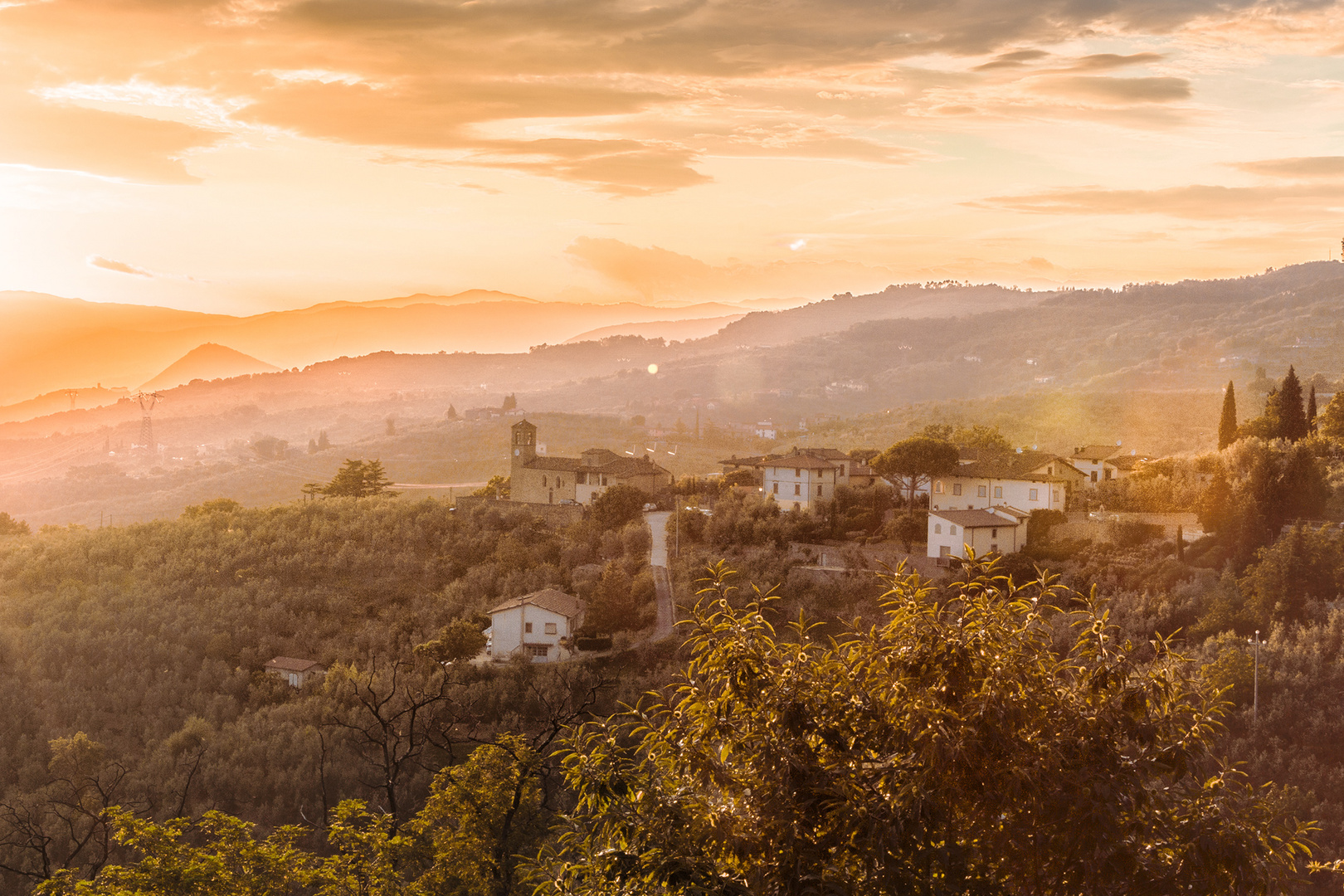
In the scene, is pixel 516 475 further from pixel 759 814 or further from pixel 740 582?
pixel 759 814

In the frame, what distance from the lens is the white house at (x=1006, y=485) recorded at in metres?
37.5

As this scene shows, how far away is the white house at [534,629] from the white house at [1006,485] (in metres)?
14.7

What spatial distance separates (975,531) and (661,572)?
468 inches

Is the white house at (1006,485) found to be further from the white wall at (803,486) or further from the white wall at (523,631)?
the white wall at (523,631)

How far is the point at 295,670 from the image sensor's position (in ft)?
118

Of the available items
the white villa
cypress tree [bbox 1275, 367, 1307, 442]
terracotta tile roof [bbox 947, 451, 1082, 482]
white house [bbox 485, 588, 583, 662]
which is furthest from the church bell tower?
cypress tree [bbox 1275, 367, 1307, 442]

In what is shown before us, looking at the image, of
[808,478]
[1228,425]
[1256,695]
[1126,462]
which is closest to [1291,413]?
[1228,425]

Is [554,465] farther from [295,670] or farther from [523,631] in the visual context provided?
[295,670]

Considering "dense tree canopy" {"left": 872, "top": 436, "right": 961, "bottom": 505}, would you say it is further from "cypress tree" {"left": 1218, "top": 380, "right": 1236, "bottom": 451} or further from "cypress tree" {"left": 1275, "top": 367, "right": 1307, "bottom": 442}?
"cypress tree" {"left": 1275, "top": 367, "right": 1307, "bottom": 442}

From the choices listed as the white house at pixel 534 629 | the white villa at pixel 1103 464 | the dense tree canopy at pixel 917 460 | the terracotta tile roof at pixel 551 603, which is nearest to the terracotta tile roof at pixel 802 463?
the dense tree canopy at pixel 917 460

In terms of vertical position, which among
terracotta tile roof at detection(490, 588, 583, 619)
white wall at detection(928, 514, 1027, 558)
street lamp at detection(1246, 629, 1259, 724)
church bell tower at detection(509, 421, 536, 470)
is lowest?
street lamp at detection(1246, 629, 1259, 724)

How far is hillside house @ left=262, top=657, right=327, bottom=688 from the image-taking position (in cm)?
3581

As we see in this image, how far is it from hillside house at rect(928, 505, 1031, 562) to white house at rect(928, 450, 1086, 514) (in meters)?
1.73

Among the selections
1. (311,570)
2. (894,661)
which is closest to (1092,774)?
(894,661)
